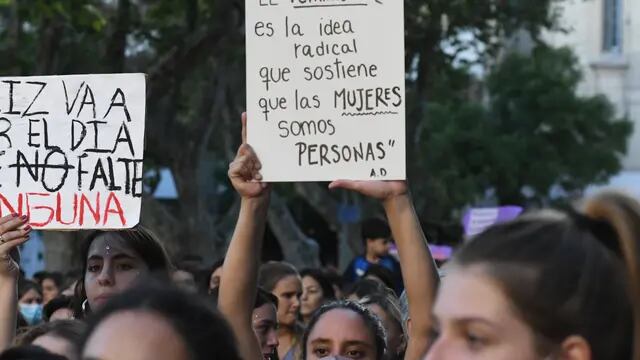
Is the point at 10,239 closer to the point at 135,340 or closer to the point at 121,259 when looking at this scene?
the point at 121,259

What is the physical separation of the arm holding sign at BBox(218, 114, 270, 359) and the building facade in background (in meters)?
39.6

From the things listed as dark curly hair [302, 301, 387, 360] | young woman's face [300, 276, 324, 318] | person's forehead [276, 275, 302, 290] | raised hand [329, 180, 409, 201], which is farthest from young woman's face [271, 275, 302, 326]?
raised hand [329, 180, 409, 201]

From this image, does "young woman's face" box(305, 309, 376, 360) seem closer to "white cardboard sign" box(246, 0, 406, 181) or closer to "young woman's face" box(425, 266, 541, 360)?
"white cardboard sign" box(246, 0, 406, 181)

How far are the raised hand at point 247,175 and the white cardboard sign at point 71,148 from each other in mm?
717

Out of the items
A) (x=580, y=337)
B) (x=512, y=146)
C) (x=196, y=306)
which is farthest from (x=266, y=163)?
(x=512, y=146)

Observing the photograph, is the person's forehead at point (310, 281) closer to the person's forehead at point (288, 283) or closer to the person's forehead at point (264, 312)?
the person's forehead at point (288, 283)

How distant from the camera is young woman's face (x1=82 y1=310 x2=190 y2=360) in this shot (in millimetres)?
2785

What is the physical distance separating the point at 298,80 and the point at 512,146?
98.0 ft

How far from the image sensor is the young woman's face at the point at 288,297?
838 cm

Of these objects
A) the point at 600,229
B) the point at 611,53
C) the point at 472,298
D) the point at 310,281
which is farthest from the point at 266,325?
the point at 611,53

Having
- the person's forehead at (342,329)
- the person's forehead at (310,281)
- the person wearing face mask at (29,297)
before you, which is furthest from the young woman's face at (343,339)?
the person wearing face mask at (29,297)

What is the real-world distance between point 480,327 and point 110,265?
324 centimetres

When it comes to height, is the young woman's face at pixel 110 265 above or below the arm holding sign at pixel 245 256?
below

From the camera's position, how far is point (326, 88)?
195 inches
